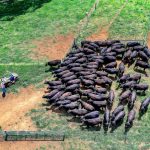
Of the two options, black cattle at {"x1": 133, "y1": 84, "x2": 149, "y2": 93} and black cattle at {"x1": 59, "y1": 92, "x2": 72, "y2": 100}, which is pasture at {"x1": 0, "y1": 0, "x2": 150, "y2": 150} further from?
black cattle at {"x1": 59, "y1": 92, "x2": 72, "y2": 100}

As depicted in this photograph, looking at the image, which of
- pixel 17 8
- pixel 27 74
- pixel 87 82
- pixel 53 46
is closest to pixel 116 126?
pixel 87 82

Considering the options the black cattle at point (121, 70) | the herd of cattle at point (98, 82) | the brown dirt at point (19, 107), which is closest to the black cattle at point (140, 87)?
the herd of cattle at point (98, 82)

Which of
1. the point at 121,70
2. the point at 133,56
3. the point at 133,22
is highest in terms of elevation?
the point at 133,22

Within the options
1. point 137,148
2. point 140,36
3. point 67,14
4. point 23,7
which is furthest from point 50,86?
point 23,7

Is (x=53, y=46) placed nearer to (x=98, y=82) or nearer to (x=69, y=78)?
(x=69, y=78)

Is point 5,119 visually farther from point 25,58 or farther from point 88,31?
point 88,31

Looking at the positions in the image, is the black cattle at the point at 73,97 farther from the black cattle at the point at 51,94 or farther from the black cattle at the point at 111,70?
the black cattle at the point at 111,70

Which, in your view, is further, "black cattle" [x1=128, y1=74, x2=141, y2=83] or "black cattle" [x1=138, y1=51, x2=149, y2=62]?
"black cattle" [x1=138, y1=51, x2=149, y2=62]

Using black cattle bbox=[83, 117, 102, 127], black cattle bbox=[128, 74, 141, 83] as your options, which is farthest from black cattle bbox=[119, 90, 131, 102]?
black cattle bbox=[83, 117, 102, 127]

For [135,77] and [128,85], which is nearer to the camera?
[128,85]
